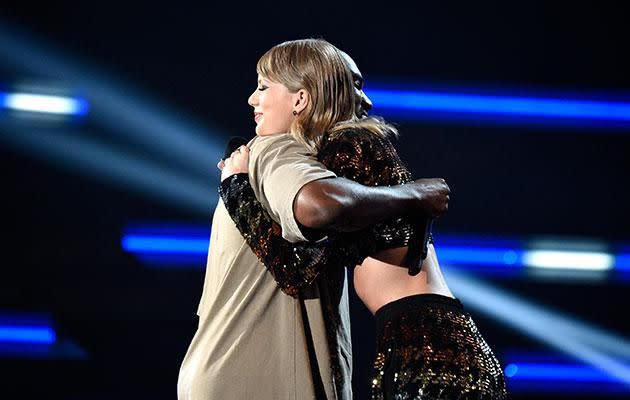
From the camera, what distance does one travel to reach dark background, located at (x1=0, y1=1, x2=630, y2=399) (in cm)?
330

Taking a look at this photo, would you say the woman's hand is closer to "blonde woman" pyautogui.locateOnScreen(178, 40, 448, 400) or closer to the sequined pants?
"blonde woman" pyautogui.locateOnScreen(178, 40, 448, 400)

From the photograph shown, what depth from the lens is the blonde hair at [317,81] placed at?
1729 mm

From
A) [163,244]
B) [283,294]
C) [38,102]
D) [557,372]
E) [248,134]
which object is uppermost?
[38,102]

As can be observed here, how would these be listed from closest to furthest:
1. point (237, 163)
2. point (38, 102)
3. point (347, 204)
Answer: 1. point (347, 204)
2. point (237, 163)
3. point (38, 102)

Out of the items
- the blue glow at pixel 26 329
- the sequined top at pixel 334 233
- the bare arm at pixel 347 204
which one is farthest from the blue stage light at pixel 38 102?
the bare arm at pixel 347 204

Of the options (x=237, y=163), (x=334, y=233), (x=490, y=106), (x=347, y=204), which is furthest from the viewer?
(x=490, y=106)

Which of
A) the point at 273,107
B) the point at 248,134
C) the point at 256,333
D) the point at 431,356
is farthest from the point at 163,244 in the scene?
the point at 431,356

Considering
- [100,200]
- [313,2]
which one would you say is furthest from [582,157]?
[100,200]

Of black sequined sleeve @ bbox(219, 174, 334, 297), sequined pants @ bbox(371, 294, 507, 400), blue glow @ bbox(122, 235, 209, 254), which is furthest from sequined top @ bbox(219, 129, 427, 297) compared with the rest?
blue glow @ bbox(122, 235, 209, 254)

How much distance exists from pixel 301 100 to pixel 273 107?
0.19ft

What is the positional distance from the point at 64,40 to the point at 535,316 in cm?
200

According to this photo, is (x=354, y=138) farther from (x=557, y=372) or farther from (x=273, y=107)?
(x=557, y=372)

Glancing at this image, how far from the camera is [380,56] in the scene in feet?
11.0

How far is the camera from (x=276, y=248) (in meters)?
1.58
